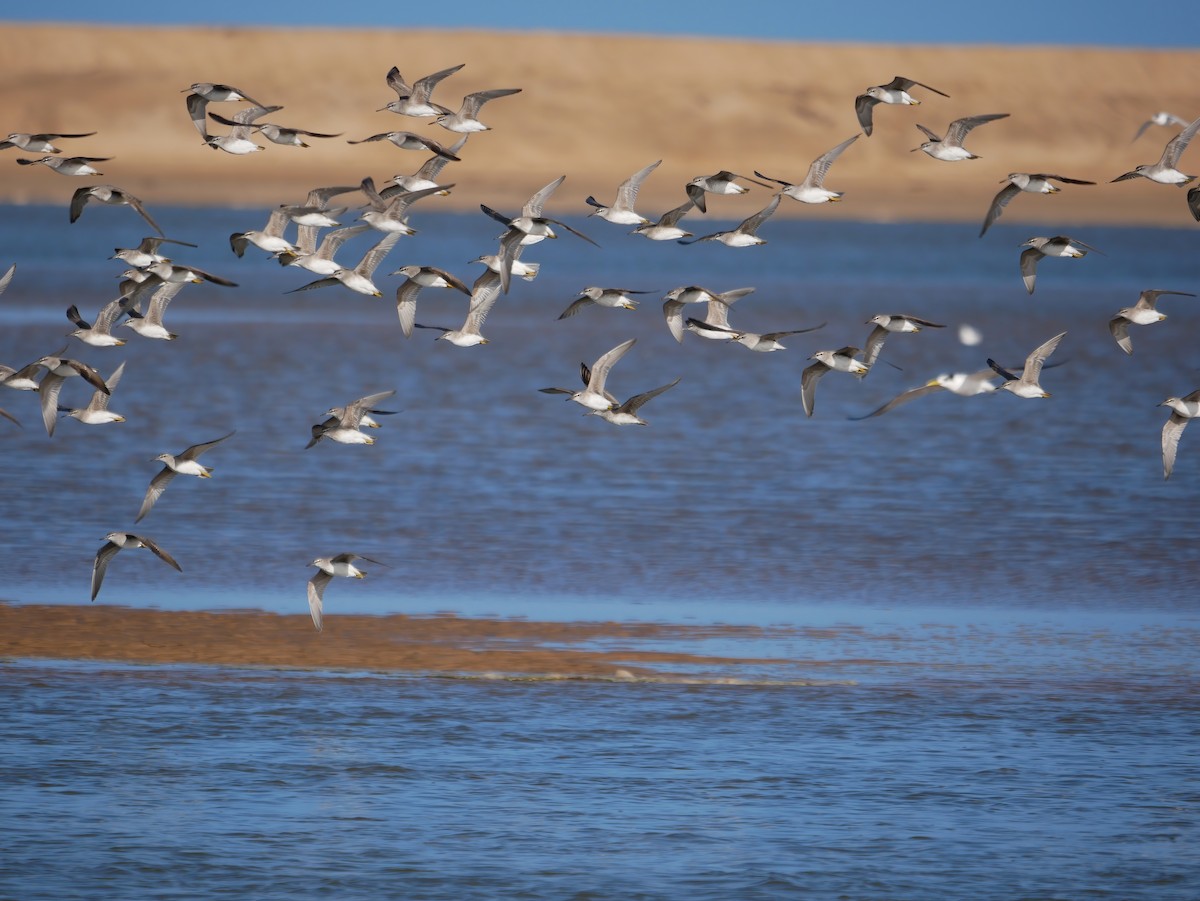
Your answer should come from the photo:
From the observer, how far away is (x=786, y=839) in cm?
1473

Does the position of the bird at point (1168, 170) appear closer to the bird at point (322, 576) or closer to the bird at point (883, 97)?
the bird at point (883, 97)

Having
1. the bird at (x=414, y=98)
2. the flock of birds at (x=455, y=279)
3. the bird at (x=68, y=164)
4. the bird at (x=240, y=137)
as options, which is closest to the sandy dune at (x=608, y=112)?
the bird at (x=68, y=164)

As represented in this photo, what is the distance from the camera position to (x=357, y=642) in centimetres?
2002

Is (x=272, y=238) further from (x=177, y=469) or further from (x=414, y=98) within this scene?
(x=177, y=469)

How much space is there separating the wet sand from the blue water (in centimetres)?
38

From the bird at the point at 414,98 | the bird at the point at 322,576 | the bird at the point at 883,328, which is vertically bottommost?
the bird at the point at 322,576

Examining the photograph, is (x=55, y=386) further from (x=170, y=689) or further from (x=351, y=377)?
(x=351, y=377)

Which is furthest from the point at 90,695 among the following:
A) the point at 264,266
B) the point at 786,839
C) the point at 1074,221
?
the point at 1074,221

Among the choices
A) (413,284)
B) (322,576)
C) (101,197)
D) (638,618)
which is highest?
(101,197)

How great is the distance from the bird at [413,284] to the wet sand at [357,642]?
9.69ft

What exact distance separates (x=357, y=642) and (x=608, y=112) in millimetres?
144634

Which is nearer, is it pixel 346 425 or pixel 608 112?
pixel 346 425

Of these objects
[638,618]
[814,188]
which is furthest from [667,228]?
[638,618]

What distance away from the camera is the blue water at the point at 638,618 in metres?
14.5
